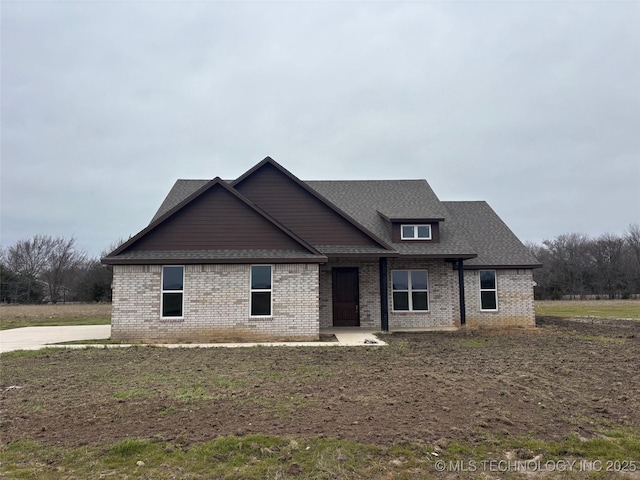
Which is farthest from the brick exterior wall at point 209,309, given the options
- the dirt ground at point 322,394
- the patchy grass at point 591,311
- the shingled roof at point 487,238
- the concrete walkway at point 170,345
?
the patchy grass at point 591,311

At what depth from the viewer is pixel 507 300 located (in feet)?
59.2

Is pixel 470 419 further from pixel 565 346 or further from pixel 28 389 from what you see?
pixel 565 346

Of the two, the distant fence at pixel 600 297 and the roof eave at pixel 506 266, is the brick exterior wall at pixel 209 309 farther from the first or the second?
the distant fence at pixel 600 297

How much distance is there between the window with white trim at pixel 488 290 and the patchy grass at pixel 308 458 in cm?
1353

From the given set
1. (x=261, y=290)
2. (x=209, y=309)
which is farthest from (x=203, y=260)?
(x=261, y=290)

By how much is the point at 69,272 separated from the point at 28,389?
5608cm

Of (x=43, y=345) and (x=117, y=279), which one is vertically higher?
(x=117, y=279)

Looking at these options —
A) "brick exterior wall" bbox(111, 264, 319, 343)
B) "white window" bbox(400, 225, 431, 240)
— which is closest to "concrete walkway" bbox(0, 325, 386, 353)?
"brick exterior wall" bbox(111, 264, 319, 343)

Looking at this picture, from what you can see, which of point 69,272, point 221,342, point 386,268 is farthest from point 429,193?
point 69,272

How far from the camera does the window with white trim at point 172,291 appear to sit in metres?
13.8

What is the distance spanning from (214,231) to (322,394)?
8.68 meters

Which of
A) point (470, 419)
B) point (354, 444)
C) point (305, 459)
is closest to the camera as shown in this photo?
point (305, 459)

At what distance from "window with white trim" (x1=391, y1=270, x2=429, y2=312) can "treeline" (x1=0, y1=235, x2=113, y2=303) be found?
4015cm

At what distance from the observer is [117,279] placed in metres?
13.7
